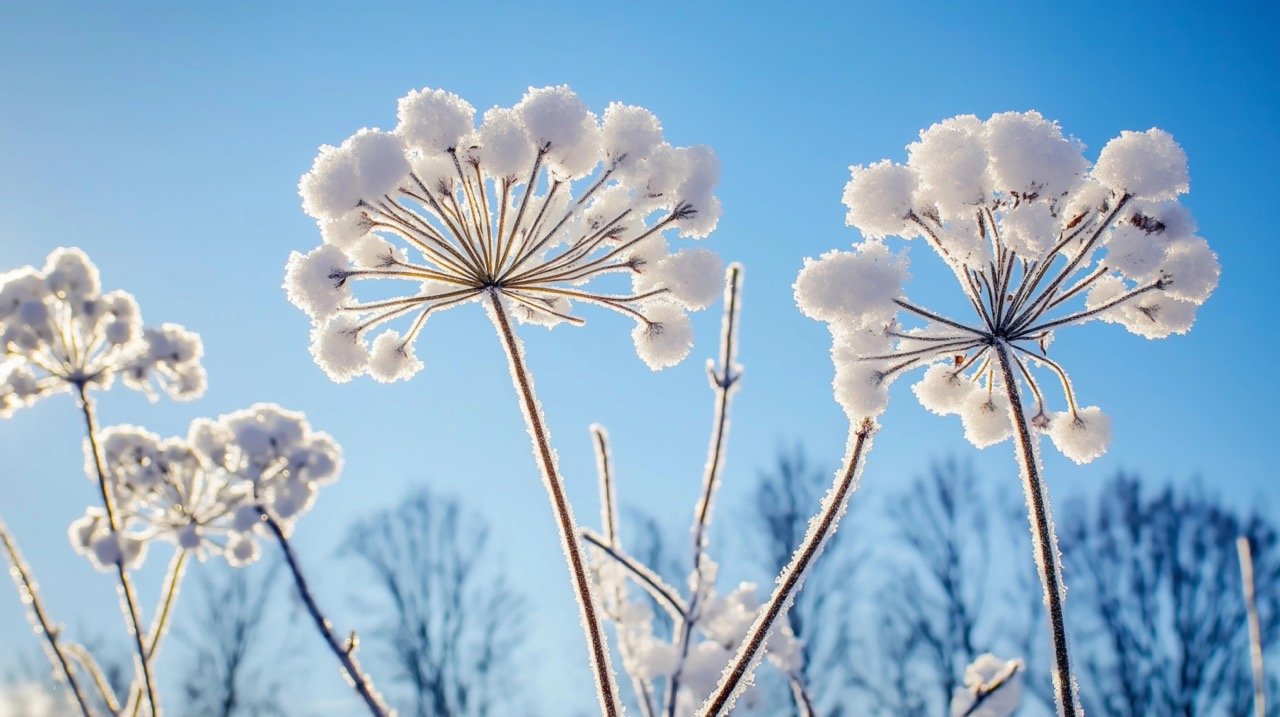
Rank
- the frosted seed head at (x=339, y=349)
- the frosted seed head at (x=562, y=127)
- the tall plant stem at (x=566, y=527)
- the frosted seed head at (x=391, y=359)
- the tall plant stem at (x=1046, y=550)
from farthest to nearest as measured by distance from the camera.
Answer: the frosted seed head at (x=391, y=359) < the frosted seed head at (x=339, y=349) < the frosted seed head at (x=562, y=127) < the tall plant stem at (x=566, y=527) < the tall plant stem at (x=1046, y=550)

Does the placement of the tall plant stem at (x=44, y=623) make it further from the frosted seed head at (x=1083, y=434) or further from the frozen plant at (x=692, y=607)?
the frosted seed head at (x=1083, y=434)

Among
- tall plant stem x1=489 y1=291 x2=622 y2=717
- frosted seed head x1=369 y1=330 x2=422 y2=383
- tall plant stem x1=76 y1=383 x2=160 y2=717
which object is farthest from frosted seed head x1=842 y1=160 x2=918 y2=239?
tall plant stem x1=76 y1=383 x2=160 y2=717

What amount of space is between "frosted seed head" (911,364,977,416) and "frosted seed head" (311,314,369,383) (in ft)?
5.73

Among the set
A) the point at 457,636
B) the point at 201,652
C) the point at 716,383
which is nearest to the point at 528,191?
the point at 716,383

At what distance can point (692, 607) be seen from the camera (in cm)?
206

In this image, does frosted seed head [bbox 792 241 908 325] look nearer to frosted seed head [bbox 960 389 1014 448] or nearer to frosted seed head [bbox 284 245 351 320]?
frosted seed head [bbox 960 389 1014 448]

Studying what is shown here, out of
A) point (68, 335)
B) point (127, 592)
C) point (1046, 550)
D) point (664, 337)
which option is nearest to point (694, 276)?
point (664, 337)

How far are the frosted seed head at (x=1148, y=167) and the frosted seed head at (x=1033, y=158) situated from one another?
93mm

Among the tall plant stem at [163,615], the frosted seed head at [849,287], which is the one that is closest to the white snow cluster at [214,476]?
the tall plant stem at [163,615]

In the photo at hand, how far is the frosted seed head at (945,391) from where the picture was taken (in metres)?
2.57

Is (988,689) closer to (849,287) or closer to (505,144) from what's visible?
(849,287)

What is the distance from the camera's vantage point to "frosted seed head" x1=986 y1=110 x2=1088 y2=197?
2064mm

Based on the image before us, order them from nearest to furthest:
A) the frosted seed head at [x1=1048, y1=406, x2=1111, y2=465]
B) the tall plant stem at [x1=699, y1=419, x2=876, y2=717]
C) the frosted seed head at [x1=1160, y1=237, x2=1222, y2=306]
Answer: the tall plant stem at [x1=699, y1=419, x2=876, y2=717] → the frosted seed head at [x1=1160, y1=237, x2=1222, y2=306] → the frosted seed head at [x1=1048, y1=406, x2=1111, y2=465]

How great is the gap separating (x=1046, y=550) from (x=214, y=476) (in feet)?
11.5
